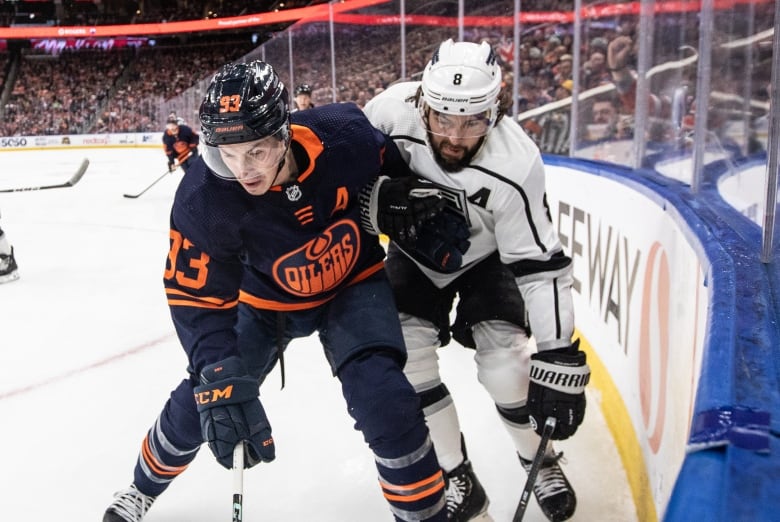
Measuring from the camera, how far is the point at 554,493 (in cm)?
169

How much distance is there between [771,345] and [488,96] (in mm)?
844

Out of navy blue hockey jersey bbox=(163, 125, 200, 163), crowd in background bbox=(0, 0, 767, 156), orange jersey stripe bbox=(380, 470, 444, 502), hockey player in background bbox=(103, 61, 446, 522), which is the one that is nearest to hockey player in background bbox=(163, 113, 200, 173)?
navy blue hockey jersey bbox=(163, 125, 200, 163)

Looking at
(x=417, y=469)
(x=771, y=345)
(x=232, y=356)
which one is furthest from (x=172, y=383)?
(x=771, y=345)

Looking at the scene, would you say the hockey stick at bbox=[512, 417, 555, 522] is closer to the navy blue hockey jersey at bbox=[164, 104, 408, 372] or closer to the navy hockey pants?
the navy hockey pants

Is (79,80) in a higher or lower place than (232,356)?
lower

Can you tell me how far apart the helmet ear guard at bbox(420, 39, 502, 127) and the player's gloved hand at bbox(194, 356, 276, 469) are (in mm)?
691

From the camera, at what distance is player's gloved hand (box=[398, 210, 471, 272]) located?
5.17ft

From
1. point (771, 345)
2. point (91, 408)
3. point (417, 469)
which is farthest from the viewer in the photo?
point (91, 408)

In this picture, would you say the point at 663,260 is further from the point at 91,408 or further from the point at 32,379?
the point at 32,379

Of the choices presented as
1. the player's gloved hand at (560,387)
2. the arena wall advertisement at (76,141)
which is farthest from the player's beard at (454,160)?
the arena wall advertisement at (76,141)

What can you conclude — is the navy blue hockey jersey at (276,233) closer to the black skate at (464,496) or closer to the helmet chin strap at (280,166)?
the helmet chin strap at (280,166)

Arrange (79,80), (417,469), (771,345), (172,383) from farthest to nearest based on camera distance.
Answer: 1. (79,80)
2. (172,383)
3. (417,469)
4. (771,345)

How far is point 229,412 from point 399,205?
553mm

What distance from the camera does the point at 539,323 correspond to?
1.58m
